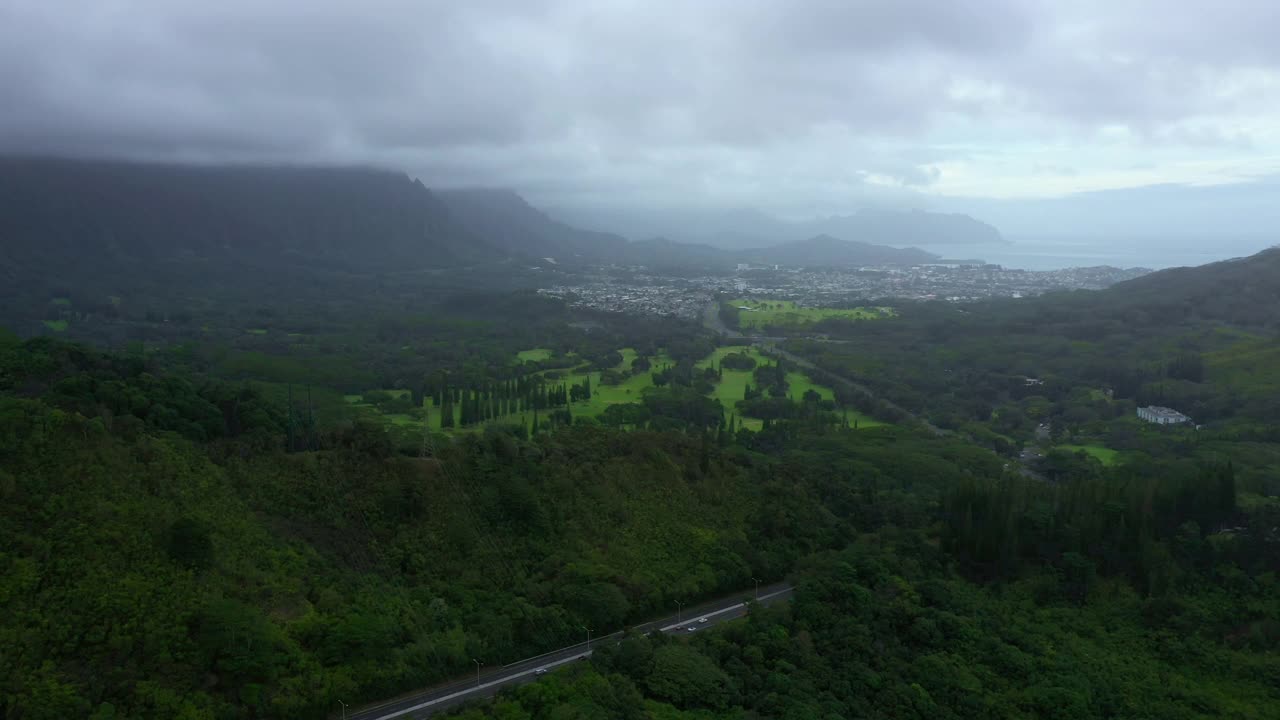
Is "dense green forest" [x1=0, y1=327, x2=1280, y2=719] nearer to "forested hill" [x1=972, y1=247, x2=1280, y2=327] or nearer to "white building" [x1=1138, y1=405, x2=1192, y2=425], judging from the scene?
"white building" [x1=1138, y1=405, x2=1192, y2=425]

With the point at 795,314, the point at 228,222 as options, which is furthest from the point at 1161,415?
the point at 228,222

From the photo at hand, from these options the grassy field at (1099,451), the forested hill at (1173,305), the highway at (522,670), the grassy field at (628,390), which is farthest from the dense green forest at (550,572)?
the forested hill at (1173,305)

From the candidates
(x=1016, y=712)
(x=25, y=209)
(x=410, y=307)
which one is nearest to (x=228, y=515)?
(x=1016, y=712)

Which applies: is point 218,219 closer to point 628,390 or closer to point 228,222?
point 228,222

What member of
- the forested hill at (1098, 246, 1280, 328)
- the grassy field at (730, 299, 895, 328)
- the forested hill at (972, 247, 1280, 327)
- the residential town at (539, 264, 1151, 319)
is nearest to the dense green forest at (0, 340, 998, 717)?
the forested hill at (972, 247, 1280, 327)

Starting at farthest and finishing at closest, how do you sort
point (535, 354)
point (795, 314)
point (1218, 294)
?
point (795, 314) < point (1218, 294) < point (535, 354)

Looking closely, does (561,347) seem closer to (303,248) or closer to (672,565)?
(672,565)

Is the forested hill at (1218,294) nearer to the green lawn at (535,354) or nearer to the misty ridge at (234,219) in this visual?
the green lawn at (535,354)
